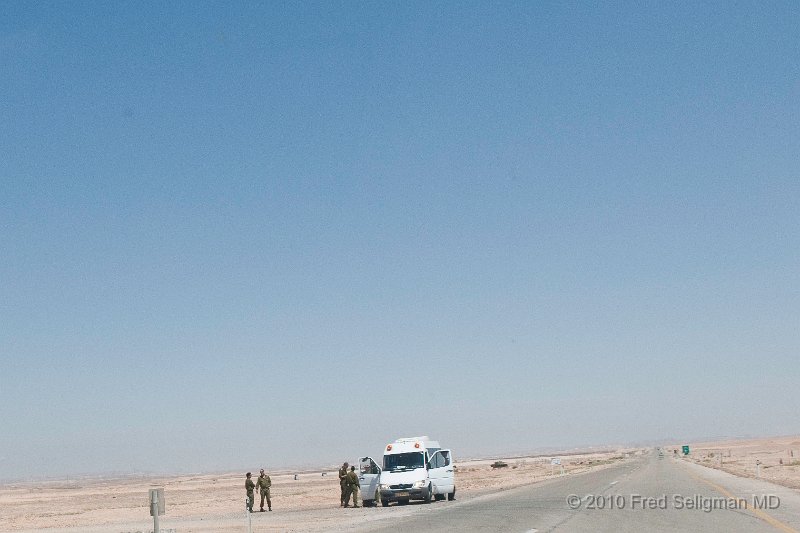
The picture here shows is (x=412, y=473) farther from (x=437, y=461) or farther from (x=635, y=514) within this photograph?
(x=635, y=514)

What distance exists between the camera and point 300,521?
30.0 m

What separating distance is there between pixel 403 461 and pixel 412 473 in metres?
0.79

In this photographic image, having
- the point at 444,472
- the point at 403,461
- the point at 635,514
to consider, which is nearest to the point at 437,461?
the point at 444,472

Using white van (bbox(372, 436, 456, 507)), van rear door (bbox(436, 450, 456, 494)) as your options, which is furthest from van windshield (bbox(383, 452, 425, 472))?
van rear door (bbox(436, 450, 456, 494))

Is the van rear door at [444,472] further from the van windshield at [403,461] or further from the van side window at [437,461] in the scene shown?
the van windshield at [403,461]

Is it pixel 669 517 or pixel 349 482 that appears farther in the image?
pixel 349 482

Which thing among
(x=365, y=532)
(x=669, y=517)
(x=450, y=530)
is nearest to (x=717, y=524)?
(x=669, y=517)

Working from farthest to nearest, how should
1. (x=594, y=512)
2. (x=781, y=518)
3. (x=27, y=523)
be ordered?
(x=27, y=523), (x=594, y=512), (x=781, y=518)

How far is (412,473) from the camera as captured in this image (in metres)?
36.9

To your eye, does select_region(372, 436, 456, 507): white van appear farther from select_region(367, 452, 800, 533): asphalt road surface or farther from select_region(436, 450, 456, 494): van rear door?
select_region(367, 452, 800, 533): asphalt road surface

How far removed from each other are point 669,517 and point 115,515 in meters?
30.5

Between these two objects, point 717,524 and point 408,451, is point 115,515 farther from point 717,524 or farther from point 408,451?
point 717,524

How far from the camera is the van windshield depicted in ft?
122

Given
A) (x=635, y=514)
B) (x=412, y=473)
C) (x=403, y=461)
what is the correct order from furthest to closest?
(x=403, y=461)
(x=412, y=473)
(x=635, y=514)
